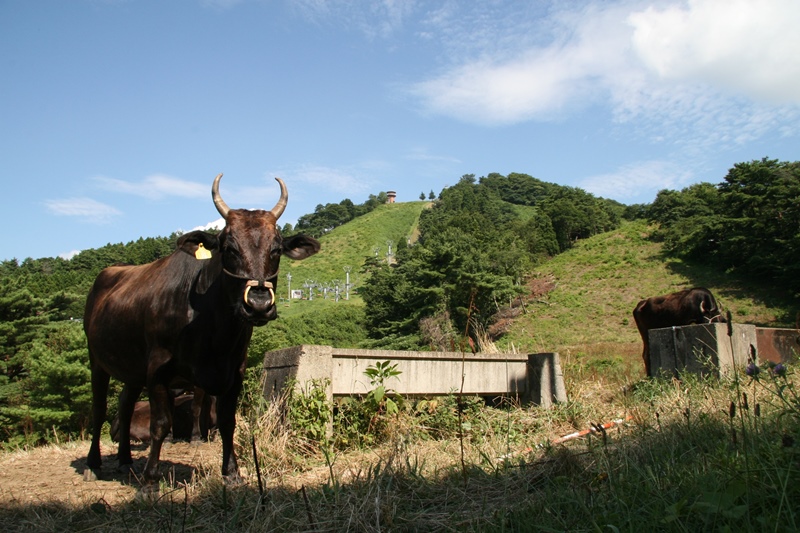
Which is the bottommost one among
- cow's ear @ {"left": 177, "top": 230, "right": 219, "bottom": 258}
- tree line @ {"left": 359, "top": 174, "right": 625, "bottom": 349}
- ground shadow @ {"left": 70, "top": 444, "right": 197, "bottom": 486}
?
ground shadow @ {"left": 70, "top": 444, "right": 197, "bottom": 486}

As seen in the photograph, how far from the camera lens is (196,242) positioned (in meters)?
5.32

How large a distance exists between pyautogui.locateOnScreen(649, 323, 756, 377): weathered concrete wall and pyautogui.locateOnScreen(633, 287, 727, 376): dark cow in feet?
10.3

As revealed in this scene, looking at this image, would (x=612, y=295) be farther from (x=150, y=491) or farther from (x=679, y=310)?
(x=150, y=491)

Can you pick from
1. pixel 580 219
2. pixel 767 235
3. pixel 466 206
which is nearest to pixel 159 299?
pixel 767 235

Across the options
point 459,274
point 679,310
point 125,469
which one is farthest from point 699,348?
point 459,274

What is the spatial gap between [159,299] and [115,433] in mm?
3363

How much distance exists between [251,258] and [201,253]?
75 cm

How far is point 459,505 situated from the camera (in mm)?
3234

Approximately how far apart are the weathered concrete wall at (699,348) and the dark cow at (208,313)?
5.13 meters

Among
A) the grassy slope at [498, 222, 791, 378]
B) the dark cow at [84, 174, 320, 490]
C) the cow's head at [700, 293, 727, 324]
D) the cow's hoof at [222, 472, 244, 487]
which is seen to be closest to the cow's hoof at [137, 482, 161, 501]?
the dark cow at [84, 174, 320, 490]

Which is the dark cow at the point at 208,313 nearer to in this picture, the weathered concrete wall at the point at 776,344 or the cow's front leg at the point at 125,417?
the cow's front leg at the point at 125,417

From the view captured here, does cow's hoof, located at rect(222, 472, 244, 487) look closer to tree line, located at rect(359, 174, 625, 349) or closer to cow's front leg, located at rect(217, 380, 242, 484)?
cow's front leg, located at rect(217, 380, 242, 484)

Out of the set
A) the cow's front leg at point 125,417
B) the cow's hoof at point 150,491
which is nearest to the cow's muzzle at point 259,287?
the cow's hoof at point 150,491

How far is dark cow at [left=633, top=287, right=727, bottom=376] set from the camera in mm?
11734
